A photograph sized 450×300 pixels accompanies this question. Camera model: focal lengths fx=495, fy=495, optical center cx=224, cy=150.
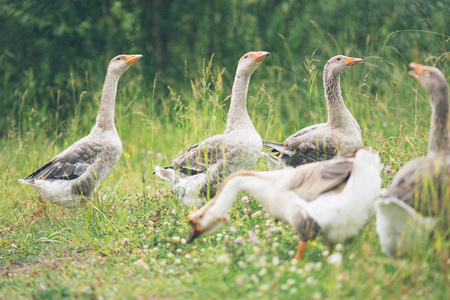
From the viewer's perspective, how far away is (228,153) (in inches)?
221

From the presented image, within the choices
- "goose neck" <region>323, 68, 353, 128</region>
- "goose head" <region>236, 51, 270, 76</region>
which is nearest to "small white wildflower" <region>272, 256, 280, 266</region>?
"goose neck" <region>323, 68, 353, 128</region>

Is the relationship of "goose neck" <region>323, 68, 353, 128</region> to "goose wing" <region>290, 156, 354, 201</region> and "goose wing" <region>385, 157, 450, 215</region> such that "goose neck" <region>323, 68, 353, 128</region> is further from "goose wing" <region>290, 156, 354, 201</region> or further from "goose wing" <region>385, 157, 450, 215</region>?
"goose wing" <region>385, 157, 450, 215</region>

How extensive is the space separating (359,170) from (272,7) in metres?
9.83

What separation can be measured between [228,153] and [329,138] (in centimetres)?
117

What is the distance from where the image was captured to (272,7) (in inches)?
495

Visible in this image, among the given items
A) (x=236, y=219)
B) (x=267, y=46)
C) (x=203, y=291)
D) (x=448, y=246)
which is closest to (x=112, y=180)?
(x=236, y=219)

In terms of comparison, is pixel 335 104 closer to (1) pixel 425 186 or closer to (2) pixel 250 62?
(2) pixel 250 62

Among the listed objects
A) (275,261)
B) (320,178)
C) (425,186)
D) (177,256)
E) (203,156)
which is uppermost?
(425,186)

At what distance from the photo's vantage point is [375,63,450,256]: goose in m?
3.27

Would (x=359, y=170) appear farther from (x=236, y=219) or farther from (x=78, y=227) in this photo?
(x=78, y=227)

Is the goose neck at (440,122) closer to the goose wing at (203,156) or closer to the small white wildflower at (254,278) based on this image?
the small white wildflower at (254,278)

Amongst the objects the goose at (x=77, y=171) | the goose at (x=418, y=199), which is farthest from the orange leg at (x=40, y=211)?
the goose at (x=418, y=199)

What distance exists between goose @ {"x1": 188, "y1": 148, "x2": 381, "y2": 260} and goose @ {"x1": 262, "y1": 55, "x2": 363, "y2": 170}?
1.60m

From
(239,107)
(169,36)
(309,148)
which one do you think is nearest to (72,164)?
(239,107)
